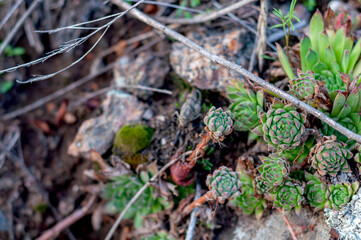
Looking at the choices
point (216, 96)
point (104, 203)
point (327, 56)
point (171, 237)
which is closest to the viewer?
point (327, 56)

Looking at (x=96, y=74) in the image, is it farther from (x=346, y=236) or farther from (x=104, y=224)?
(x=346, y=236)

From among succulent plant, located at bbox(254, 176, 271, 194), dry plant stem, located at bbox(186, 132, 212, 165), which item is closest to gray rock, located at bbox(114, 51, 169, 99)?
dry plant stem, located at bbox(186, 132, 212, 165)

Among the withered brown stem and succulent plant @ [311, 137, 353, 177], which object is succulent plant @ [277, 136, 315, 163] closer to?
succulent plant @ [311, 137, 353, 177]

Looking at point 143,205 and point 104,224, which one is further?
point 104,224

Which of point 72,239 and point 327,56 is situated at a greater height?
point 327,56

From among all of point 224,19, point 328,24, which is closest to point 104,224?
point 224,19

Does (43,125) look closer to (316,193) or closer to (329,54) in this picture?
(316,193)

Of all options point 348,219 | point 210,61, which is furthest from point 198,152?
point 348,219
